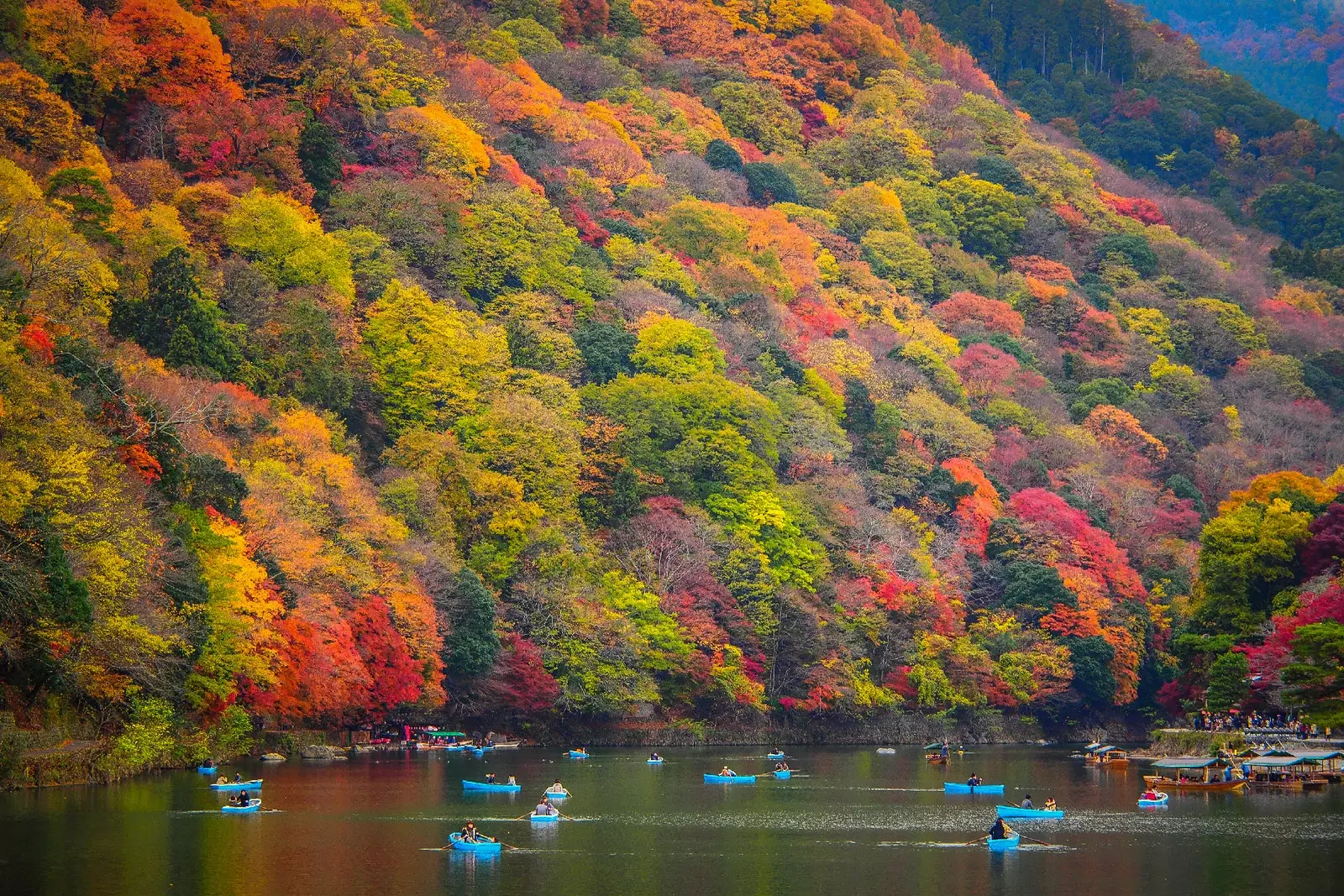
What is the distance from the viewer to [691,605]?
83.8 m

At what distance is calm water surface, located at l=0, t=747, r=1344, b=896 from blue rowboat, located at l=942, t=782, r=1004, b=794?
3.67 feet

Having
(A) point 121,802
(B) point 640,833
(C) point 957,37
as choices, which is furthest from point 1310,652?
(C) point 957,37

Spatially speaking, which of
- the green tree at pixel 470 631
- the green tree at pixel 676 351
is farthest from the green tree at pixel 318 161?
the green tree at pixel 470 631

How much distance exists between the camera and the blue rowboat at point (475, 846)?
44906mm

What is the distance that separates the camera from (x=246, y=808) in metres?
49.7

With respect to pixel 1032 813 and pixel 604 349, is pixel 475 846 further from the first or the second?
pixel 604 349

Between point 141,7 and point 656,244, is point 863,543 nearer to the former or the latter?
point 656,244

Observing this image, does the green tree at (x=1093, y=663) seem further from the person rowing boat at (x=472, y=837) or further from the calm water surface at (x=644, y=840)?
the person rowing boat at (x=472, y=837)

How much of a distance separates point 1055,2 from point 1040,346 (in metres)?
77.6

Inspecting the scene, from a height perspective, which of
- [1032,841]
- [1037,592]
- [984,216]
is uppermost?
[984,216]

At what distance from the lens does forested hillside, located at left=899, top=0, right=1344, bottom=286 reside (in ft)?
562

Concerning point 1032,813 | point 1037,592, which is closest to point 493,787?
point 1032,813

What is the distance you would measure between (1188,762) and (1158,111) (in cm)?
13467

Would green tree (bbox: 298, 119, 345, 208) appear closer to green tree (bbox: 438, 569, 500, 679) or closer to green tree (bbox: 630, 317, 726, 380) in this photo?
green tree (bbox: 630, 317, 726, 380)
